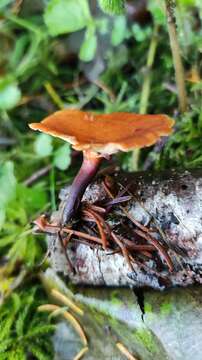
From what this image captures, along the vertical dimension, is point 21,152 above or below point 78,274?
above

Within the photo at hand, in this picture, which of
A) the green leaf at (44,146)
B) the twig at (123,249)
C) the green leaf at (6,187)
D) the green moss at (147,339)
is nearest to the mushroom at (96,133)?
the twig at (123,249)

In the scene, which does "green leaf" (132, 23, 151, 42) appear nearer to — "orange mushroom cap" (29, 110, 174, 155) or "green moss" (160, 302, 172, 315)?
"orange mushroom cap" (29, 110, 174, 155)

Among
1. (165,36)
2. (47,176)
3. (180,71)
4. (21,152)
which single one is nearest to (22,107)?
(21,152)

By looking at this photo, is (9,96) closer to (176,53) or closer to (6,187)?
(6,187)

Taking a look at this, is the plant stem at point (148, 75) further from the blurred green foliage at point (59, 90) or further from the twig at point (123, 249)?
the twig at point (123, 249)

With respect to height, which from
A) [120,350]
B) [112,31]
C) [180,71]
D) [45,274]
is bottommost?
[120,350]

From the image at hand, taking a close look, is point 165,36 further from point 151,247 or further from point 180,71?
point 151,247

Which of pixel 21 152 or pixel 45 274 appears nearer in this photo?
pixel 45 274
